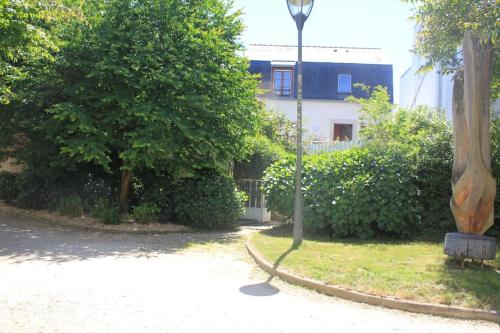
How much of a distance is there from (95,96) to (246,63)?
4092mm

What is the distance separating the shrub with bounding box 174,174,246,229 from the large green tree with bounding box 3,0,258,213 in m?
0.60

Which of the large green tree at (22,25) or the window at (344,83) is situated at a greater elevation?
the window at (344,83)

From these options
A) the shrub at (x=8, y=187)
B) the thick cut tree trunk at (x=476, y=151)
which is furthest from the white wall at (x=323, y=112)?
the thick cut tree trunk at (x=476, y=151)

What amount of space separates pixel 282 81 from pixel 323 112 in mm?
3245

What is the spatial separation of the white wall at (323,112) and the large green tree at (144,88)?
1720cm

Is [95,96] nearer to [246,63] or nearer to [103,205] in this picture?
[103,205]

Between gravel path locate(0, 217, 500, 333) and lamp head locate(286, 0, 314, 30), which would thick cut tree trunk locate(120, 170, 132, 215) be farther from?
lamp head locate(286, 0, 314, 30)

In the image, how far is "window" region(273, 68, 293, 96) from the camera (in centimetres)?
3153

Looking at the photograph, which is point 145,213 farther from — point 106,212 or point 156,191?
point 156,191

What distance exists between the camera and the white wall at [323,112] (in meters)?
30.7

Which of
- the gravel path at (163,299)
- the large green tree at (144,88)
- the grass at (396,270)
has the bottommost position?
the gravel path at (163,299)

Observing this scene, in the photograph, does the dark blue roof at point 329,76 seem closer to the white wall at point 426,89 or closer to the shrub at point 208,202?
the white wall at point 426,89

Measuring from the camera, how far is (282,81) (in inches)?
1247

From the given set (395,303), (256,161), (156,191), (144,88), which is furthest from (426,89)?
(395,303)
